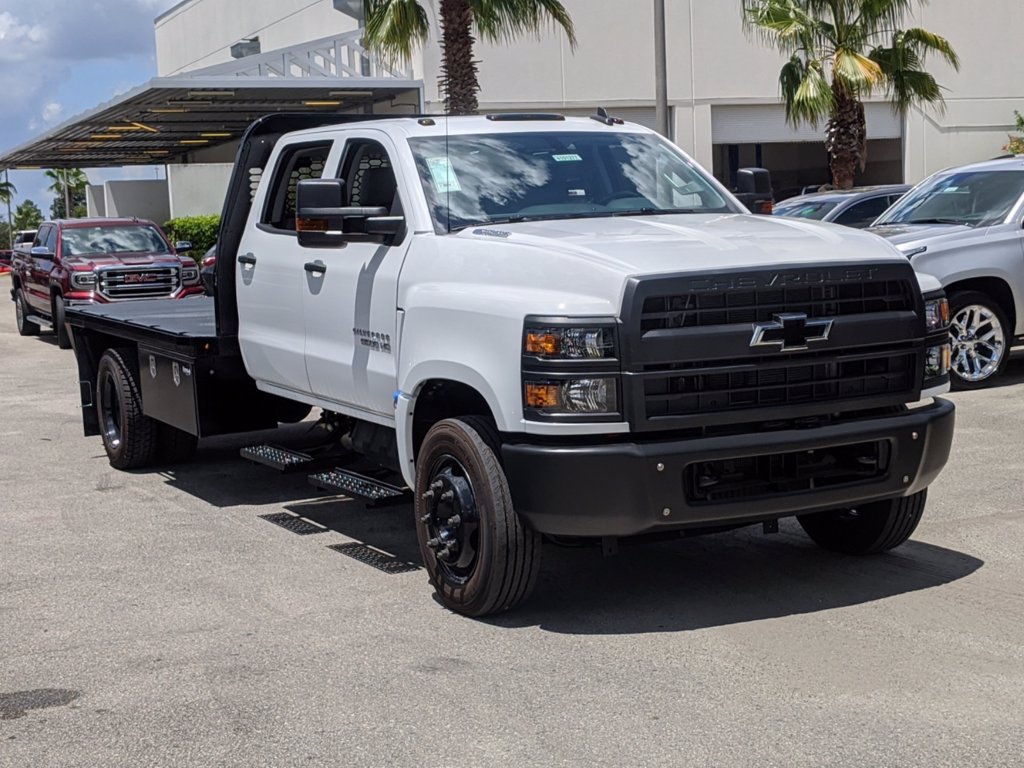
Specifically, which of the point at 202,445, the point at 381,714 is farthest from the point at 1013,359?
the point at 381,714

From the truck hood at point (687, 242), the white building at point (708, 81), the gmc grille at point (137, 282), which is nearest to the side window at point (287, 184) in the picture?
the truck hood at point (687, 242)

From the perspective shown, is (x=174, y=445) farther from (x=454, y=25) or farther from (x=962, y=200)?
(x=454, y=25)

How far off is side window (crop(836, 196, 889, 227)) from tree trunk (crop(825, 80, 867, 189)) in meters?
9.61

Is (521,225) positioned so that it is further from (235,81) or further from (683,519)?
(235,81)

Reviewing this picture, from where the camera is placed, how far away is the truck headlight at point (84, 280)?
797 inches

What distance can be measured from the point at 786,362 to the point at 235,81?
780 inches

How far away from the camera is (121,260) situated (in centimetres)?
2073

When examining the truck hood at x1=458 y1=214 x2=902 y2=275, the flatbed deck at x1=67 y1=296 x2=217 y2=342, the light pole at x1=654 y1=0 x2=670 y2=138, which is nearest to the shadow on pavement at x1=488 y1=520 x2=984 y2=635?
the truck hood at x1=458 y1=214 x2=902 y2=275

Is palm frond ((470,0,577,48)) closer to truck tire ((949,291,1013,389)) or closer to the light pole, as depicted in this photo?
the light pole

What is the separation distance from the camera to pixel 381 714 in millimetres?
5027

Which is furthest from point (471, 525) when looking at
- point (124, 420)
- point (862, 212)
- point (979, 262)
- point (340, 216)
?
point (862, 212)

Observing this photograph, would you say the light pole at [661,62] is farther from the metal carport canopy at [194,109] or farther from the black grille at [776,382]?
the black grille at [776,382]

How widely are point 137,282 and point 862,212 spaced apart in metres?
10.1

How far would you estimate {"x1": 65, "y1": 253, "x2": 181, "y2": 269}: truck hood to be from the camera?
808 inches
